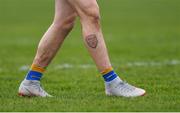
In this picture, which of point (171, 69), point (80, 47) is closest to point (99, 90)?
point (171, 69)

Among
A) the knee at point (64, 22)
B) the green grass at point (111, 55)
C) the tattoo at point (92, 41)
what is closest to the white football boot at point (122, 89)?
the green grass at point (111, 55)

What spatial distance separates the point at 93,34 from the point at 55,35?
507 millimetres

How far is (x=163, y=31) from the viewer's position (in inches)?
877

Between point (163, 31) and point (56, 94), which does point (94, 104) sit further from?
point (163, 31)

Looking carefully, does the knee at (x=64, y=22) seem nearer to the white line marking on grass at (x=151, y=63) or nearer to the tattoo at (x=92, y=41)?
the tattoo at (x=92, y=41)

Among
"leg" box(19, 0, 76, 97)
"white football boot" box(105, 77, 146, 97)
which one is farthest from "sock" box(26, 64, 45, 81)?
"white football boot" box(105, 77, 146, 97)

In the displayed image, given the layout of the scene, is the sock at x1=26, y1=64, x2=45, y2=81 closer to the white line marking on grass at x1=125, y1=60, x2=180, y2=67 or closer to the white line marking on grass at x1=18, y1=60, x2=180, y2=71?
the white line marking on grass at x1=18, y1=60, x2=180, y2=71

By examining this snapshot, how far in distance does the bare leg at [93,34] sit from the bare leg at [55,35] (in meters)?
0.26

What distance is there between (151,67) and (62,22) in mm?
4165

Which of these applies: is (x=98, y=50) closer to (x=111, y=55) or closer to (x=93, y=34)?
(x=93, y=34)

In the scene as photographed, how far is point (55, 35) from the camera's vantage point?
845 centimetres

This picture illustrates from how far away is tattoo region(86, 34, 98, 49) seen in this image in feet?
26.8

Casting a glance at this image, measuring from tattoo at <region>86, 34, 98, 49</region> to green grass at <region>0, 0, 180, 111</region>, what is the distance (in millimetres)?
568

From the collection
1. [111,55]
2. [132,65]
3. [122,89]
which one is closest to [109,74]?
[122,89]
